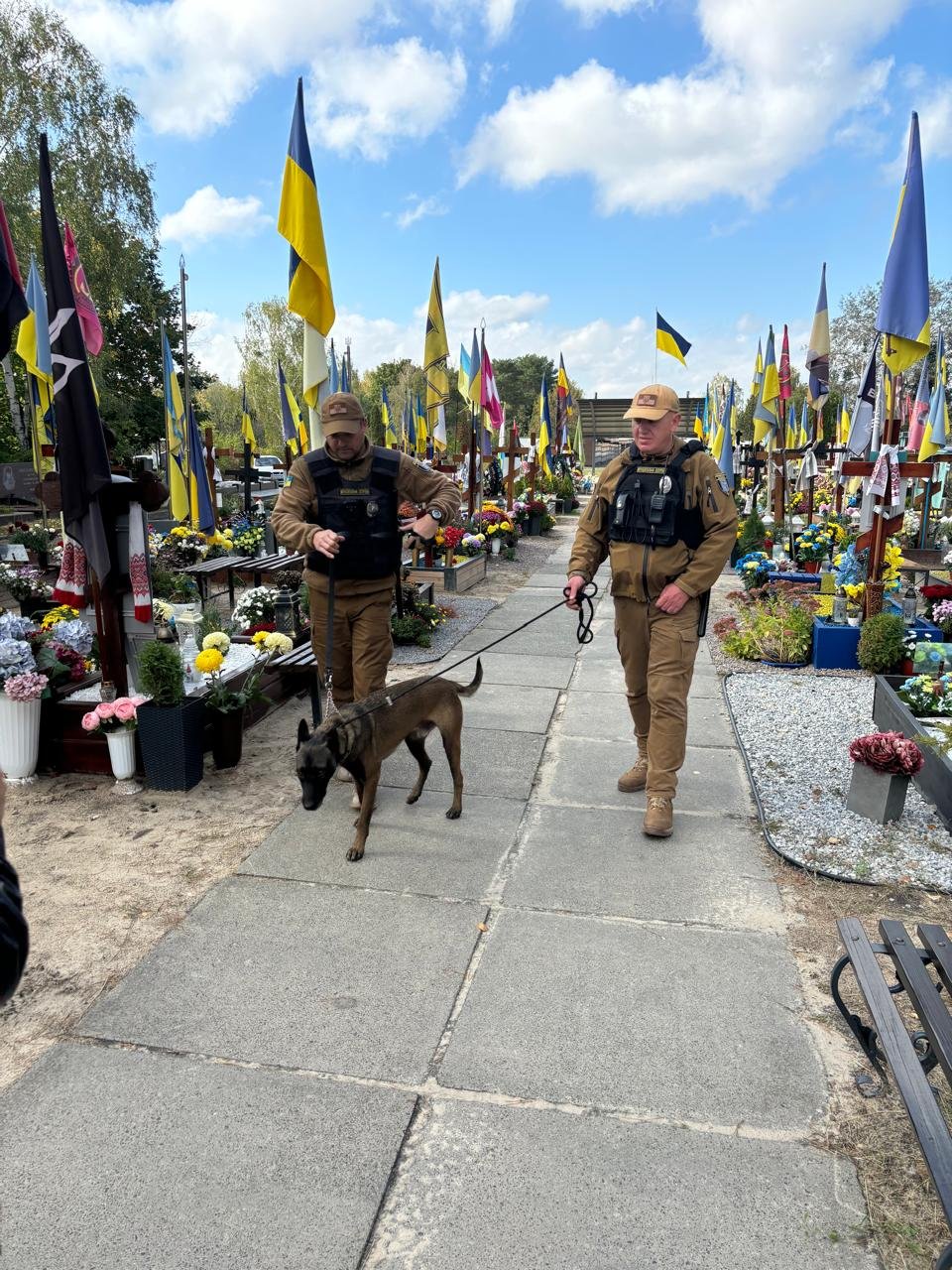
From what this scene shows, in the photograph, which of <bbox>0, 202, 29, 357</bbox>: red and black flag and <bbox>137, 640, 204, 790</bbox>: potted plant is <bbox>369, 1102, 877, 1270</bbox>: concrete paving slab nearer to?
<bbox>0, 202, 29, 357</bbox>: red and black flag

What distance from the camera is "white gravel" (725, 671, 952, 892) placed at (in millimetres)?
4039

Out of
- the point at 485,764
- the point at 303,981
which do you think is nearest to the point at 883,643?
the point at 485,764

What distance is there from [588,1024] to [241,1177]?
1191mm

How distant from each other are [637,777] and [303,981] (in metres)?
2.46

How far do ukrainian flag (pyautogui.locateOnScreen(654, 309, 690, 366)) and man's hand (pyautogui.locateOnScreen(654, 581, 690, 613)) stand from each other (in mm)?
9999

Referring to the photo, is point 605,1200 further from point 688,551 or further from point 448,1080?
point 688,551

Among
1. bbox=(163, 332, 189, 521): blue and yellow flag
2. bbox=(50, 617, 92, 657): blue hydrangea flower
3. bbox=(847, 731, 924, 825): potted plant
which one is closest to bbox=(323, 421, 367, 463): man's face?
bbox=(50, 617, 92, 657): blue hydrangea flower

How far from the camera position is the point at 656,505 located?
13.9 ft

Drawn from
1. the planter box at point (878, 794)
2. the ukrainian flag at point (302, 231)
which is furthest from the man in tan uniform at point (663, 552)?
the ukrainian flag at point (302, 231)

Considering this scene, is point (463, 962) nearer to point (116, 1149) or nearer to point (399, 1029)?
point (399, 1029)

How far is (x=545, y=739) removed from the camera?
5918 mm

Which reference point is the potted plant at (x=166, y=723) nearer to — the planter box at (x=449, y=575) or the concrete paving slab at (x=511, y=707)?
the concrete paving slab at (x=511, y=707)

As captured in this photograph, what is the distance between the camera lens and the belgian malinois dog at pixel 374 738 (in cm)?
371

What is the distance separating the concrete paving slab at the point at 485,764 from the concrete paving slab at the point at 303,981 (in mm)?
1398
